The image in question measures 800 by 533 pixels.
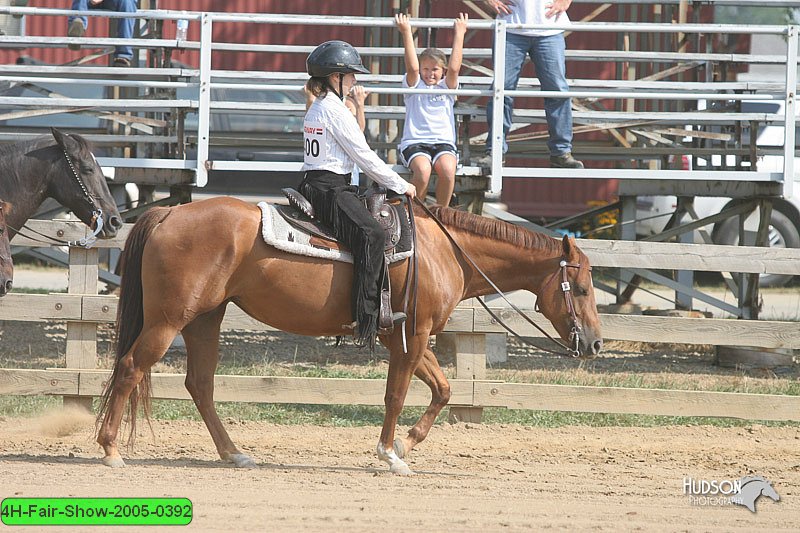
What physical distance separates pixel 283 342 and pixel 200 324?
15.8 feet

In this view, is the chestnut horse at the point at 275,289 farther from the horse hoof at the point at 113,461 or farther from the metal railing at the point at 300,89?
the metal railing at the point at 300,89

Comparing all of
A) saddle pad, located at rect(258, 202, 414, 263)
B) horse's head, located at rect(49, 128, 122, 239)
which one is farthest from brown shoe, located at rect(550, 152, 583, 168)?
horse's head, located at rect(49, 128, 122, 239)

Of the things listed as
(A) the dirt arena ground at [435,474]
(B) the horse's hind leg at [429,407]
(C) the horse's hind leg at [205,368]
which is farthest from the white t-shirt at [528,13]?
(C) the horse's hind leg at [205,368]

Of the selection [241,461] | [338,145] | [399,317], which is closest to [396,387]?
[399,317]

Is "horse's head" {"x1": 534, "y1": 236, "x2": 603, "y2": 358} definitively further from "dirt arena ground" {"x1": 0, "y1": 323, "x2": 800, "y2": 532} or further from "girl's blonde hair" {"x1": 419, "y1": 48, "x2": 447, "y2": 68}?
"girl's blonde hair" {"x1": 419, "y1": 48, "x2": 447, "y2": 68}

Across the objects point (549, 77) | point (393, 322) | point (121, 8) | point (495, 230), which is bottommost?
point (393, 322)

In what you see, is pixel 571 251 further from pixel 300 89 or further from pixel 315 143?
pixel 300 89

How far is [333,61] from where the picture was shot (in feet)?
23.6

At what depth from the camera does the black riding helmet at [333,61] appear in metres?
7.19

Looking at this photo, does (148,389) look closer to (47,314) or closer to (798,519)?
(47,314)

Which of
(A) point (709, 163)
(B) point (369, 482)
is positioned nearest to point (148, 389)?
(B) point (369, 482)

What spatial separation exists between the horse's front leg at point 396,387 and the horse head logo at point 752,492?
2073 mm

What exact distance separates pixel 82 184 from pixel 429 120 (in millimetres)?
2789

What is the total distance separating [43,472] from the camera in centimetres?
682
